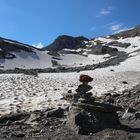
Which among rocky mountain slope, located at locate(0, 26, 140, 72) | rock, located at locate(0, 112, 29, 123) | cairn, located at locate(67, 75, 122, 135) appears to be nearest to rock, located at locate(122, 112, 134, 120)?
cairn, located at locate(67, 75, 122, 135)

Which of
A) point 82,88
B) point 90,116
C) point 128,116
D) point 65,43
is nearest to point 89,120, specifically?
point 90,116

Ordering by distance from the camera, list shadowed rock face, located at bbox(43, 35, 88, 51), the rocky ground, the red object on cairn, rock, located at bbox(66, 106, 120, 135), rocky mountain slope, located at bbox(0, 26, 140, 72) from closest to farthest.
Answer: the rocky ground → rock, located at bbox(66, 106, 120, 135) → the red object on cairn → rocky mountain slope, located at bbox(0, 26, 140, 72) → shadowed rock face, located at bbox(43, 35, 88, 51)

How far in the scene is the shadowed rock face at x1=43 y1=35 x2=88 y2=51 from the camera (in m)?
148

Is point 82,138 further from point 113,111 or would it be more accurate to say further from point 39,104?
point 39,104

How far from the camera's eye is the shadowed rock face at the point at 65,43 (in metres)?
148

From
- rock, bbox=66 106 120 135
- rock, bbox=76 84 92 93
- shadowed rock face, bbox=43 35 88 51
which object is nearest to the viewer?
rock, bbox=66 106 120 135

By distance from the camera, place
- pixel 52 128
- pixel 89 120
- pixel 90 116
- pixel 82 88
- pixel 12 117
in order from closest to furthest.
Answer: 1. pixel 89 120
2. pixel 90 116
3. pixel 52 128
4. pixel 82 88
5. pixel 12 117

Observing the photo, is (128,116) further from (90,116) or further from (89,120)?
(89,120)

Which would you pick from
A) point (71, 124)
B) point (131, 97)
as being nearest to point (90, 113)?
point (71, 124)

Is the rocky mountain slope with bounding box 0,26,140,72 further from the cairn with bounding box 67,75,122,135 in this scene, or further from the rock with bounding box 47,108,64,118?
the cairn with bounding box 67,75,122,135

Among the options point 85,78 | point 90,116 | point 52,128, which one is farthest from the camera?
point 85,78

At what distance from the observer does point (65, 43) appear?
151000mm

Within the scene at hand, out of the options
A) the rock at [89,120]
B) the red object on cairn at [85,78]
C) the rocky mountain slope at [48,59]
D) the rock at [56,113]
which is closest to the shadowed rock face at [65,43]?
the rocky mountain slope at [48,59]

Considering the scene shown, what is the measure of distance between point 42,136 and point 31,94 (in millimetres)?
11391
